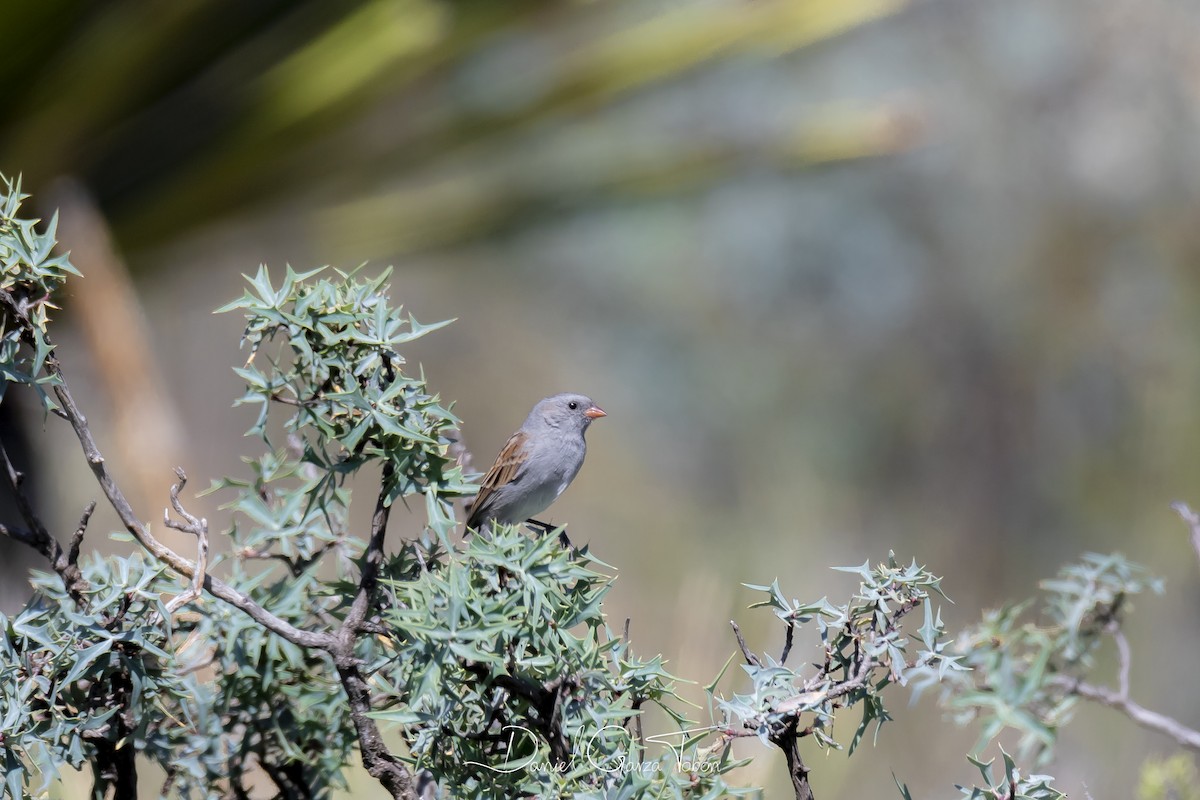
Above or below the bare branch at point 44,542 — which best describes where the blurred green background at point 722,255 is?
above

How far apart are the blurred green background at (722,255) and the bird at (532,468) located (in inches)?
21.8

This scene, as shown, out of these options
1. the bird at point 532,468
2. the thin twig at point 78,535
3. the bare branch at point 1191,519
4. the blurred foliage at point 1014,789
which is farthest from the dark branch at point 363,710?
the bird at point 532,468

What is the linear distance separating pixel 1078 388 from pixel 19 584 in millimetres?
7148

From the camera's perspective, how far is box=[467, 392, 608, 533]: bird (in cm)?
334

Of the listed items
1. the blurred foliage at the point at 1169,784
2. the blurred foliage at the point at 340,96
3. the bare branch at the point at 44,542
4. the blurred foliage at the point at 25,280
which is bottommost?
the bare branch at the point at 44,542

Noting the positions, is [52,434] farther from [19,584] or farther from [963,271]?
[963,271]

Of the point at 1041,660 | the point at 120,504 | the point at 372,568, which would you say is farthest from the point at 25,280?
the point at 1041,660

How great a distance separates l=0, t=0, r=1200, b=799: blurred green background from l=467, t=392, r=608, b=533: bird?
55 centimetres

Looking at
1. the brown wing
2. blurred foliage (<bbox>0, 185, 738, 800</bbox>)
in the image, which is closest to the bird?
the brown wing

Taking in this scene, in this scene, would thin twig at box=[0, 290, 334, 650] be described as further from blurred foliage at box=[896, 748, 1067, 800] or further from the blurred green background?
the blurred green background

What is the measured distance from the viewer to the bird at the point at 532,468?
334cm

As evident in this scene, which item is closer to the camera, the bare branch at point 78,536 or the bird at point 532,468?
the bare branch at point 78,536

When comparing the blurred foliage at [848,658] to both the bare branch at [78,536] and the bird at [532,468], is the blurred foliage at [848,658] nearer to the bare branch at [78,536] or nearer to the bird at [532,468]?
the bare branch at [78,536]

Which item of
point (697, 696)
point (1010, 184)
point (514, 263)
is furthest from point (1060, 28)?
point (697, 696)
